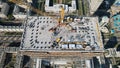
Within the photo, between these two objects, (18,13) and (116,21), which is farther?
(18,13)

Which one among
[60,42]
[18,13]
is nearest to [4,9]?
[18,13]

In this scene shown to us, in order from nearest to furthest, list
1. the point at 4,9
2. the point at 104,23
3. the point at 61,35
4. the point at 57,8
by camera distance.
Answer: the point at 61,35 < the point at 104,23 < the point at 4,9 < the point at 57,8

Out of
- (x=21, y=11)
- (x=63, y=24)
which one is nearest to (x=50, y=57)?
(x=63, y=24)

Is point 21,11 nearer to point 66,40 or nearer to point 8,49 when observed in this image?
point 8,49

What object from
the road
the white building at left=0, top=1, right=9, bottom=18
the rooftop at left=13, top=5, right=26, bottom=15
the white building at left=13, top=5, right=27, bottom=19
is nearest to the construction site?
the road

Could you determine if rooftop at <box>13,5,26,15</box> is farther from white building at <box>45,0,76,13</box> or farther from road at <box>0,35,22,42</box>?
road at <box>0,35,22,42</box>

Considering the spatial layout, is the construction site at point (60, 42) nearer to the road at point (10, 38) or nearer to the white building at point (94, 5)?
the road at point (10, 38)

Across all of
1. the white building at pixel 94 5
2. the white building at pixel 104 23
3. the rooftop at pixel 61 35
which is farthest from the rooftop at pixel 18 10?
the white building at pixel 104 23

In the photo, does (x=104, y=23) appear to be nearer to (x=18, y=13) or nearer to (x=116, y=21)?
(x=116, y=21)
